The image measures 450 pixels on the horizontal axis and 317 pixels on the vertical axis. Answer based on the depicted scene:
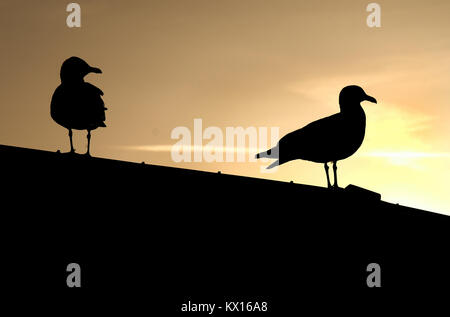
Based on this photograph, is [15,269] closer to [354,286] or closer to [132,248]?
[132,248]

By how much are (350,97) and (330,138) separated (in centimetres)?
97

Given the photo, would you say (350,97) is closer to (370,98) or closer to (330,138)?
(370,98)

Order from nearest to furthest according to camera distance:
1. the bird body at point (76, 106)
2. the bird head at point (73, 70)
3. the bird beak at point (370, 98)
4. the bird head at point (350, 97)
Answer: the bird body at point (76, 106)
the bird head at point (73, 70)
the bird head at point (350, 97)
the bird beak at point (370, 98)

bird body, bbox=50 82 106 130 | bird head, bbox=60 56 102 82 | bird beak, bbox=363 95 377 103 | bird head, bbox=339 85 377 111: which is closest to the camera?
bird body, bbox=50 82 106 130

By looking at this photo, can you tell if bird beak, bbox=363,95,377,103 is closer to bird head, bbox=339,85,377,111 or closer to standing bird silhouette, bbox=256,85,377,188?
bird head, bbox=339,85,377,111

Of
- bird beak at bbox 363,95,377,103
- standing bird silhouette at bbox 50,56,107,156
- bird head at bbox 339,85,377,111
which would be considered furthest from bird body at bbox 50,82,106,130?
bird beak at bbox 363,95,377,103

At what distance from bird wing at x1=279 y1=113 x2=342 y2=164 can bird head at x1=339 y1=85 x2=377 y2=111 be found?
27cm

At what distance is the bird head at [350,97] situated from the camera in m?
10.6

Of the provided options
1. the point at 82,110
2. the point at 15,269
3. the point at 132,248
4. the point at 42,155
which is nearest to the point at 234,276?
the point at 132,248

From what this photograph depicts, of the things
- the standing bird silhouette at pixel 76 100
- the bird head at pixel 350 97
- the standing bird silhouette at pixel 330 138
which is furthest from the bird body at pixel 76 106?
the bird head at pixel 350 97

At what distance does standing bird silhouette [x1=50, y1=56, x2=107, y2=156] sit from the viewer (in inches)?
387

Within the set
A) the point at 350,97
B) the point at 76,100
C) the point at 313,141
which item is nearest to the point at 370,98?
the point at 350,97

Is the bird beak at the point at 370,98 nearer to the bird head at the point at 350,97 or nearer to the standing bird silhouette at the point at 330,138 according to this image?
the bird head at the point at 350,97
